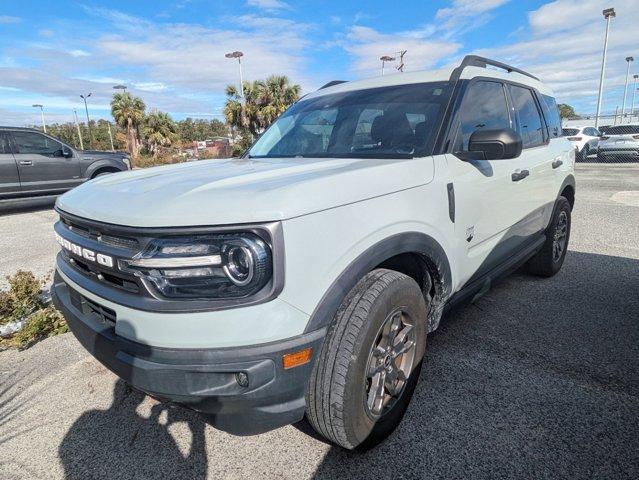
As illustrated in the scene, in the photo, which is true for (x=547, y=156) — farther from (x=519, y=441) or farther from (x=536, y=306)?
(x=519, y=441)

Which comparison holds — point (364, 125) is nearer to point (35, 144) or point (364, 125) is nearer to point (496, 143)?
point (496, 143)

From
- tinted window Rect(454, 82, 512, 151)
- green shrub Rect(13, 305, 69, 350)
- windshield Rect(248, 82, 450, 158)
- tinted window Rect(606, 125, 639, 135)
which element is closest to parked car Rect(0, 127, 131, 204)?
green shrub Rect(13, 305, 69, 350)

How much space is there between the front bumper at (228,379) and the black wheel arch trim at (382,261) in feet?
0.28

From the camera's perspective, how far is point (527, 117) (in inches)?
141

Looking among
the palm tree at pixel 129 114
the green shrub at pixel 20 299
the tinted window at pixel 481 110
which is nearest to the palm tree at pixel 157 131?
the palm tree at pixel 129 114

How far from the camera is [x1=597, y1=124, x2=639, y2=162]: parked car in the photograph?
1697 cm

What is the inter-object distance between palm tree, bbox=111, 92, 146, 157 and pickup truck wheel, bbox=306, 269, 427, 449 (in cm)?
4253

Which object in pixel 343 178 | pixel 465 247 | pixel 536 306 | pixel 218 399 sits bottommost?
pixel 536 306

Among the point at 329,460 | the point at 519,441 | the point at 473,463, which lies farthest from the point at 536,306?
the point at 329,460

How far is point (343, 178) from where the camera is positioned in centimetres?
183

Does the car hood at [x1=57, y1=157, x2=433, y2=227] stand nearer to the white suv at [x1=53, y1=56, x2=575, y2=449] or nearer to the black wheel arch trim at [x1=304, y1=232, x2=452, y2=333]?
the white suv at [x1=53, y1=56, x2=575, y2=449]

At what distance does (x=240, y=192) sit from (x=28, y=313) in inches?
116

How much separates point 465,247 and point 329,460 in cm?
146

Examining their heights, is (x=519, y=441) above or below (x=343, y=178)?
below
